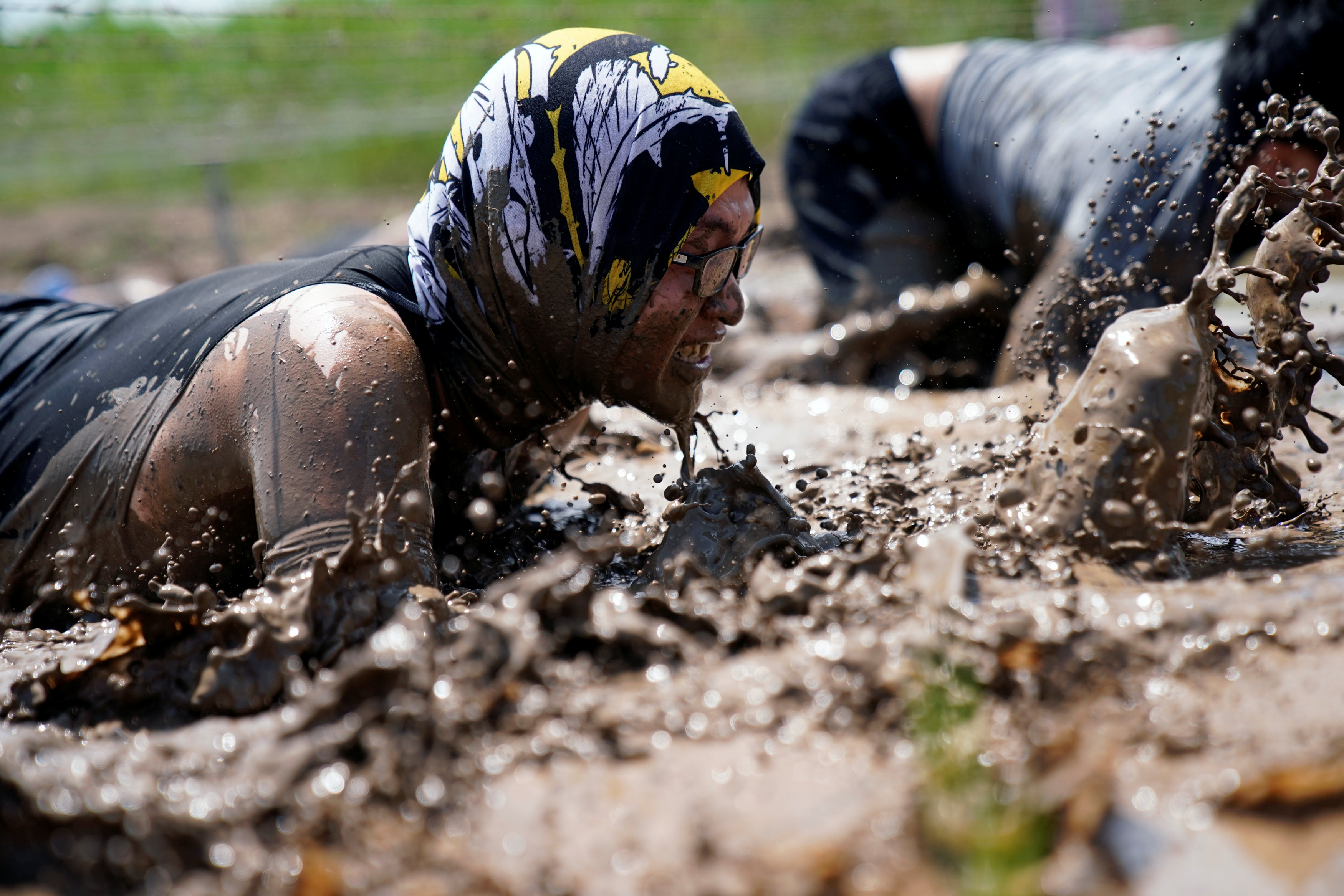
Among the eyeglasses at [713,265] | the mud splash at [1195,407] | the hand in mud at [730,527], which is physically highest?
the eyeglasses at [713,265]

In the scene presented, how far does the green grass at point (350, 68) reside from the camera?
23.3ft

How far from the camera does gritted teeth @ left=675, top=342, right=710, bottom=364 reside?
8.01 ft

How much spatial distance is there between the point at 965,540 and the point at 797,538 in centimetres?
50

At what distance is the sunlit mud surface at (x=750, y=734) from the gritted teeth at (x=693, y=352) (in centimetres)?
58

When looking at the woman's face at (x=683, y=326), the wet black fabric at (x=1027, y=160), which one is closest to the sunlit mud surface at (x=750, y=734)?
the woman's face at (x=683, y=326)

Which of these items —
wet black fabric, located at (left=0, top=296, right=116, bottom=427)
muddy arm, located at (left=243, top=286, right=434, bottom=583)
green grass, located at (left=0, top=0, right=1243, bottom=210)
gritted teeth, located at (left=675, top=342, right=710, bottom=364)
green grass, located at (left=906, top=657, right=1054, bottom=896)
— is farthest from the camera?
green grass, located at (left=0, top=0, right=1243, bottom=210)

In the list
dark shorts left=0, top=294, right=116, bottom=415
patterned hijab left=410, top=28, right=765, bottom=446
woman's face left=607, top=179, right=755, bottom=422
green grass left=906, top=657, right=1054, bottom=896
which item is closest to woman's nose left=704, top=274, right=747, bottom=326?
woman's face left=607, top=179, right=755, bottom=422

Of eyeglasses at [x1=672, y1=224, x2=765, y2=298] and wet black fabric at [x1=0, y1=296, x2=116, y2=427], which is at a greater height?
eyeglasses at [x1=672, y1=224, x2=765, y2=298]

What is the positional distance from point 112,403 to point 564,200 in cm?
108

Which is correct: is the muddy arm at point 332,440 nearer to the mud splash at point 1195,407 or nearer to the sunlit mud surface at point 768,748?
the sunlit mud surface at point 768,748

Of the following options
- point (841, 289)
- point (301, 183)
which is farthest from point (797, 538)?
point (301, 183)

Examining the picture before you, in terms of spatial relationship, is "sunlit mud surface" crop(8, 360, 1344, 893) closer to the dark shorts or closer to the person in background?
the dark shorts

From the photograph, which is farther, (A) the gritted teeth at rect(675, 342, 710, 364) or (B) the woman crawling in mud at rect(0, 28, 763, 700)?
(A) the gritted teeth at rect(675, 342, 710, 364)

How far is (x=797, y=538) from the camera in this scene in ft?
7.24
